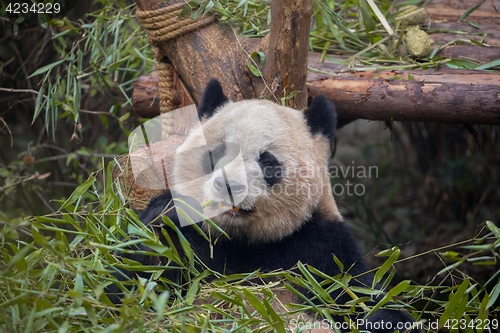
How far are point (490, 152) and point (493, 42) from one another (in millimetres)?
2837

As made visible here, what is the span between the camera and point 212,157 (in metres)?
2.87

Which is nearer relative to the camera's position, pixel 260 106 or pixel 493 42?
pixel 260 106

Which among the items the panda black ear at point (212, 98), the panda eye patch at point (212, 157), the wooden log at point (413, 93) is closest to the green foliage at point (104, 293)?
the panda eye patch at point (212, 157)

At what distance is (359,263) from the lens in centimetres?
290

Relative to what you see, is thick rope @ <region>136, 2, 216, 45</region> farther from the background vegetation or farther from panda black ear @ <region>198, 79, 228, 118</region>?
panda black ear @ <region>198, 79, 228, 118</region>

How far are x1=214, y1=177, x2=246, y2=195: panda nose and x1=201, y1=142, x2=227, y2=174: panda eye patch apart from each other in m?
0.26

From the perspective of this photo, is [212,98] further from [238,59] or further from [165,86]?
[165,86]

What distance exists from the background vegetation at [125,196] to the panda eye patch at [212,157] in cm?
47

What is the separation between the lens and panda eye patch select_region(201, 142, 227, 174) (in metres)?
2.85

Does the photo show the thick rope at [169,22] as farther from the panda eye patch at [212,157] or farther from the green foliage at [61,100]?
the panda eye patch at [212,157]

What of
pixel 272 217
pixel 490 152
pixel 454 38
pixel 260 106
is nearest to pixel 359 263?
pixel 272 217

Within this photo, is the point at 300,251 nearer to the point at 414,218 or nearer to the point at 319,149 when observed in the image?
the point at 319,149

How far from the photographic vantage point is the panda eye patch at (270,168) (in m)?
2.83

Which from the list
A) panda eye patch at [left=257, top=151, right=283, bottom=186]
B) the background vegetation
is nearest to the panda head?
panda eye patch at [left=257, top=151, right=283, bottom=186]
